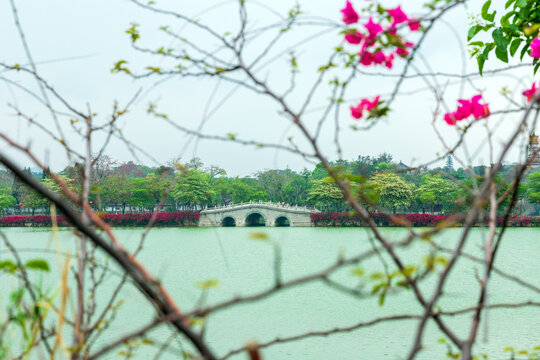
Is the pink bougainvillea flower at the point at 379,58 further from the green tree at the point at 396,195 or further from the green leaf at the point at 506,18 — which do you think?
the green tree at the point at 396,195

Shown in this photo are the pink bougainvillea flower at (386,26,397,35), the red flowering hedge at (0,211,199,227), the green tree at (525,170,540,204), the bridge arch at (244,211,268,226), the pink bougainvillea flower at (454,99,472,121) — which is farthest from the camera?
the bridge arch at (244,211,268,226)

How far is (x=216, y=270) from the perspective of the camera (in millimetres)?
14195

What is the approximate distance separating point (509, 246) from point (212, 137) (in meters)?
20.6

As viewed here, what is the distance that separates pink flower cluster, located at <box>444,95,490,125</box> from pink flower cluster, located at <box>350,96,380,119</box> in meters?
0.24

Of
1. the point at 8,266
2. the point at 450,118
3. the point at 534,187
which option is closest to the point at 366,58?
the point at 450,118

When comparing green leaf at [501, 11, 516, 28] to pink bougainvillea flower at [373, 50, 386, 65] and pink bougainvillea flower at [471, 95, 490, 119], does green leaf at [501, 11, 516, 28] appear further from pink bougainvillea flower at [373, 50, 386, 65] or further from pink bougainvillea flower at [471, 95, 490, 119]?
pink bougainvillea flower at [373, 50, 386, 65]

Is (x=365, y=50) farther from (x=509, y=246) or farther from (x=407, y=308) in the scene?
(x=509, y=246)

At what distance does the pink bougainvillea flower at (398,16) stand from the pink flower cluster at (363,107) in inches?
6.9

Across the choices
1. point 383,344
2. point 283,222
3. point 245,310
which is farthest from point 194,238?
point 383,344

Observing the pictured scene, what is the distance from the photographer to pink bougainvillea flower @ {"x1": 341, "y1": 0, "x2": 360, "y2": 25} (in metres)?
1.30

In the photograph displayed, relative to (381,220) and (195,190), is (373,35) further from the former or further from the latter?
(195,190)

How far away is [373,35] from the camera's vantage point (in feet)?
4.12

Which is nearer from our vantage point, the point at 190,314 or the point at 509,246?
the point at 190,314

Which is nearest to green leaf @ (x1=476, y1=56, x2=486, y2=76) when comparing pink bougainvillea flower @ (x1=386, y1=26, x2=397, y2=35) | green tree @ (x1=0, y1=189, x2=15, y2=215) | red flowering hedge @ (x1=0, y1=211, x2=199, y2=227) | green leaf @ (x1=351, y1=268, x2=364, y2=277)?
pink bougainvillea flower @ (x1=386, y1=26, x2=397, y2=35)
